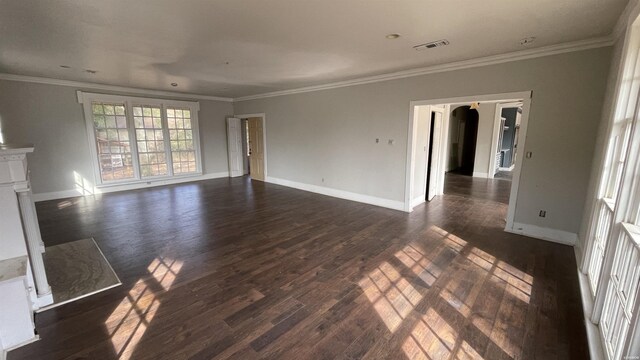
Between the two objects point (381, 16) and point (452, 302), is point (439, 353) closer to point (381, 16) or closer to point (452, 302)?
point (452, 302)

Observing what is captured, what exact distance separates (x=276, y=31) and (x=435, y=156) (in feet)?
15.4

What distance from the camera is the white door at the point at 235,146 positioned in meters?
8.72

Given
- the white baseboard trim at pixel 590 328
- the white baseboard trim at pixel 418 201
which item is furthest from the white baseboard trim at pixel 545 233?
the white baseboard trim at pixel 418 201

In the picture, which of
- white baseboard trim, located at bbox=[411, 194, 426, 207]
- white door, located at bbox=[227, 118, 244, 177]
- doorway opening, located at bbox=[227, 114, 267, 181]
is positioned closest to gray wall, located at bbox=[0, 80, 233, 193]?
white door, located at bbox=[227, 118, 244, 177]

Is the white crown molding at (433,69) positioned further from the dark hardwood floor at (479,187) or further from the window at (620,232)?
the dark hardwood floor at (479,187)

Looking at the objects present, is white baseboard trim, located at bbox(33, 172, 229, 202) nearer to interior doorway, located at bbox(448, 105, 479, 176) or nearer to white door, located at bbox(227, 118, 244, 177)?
white door, located at bbox(227, 118, 244, 177)

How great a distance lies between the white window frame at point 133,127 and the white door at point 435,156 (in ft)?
21.5

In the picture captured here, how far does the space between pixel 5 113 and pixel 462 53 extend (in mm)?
8317

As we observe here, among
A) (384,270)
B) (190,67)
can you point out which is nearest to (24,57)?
(190,67)

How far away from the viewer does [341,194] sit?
6.28 m

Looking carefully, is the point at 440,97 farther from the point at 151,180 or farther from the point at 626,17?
the point at 151,180

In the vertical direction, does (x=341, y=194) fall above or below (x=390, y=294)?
above

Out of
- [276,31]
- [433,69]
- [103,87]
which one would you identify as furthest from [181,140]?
[433,69]

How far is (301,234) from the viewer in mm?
4051
